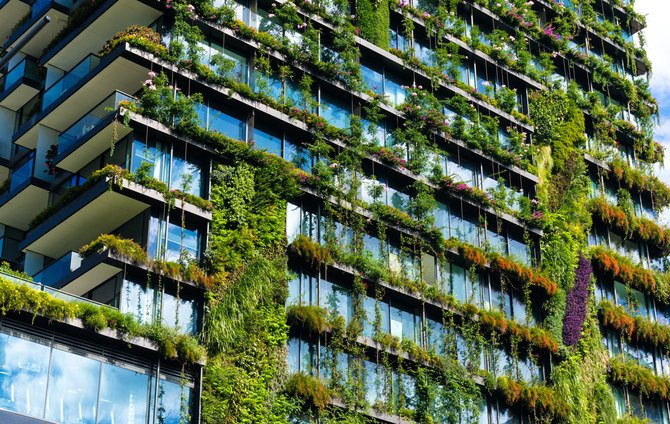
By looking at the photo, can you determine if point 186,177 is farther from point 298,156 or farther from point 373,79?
point 373,79

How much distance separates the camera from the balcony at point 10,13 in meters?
57.7

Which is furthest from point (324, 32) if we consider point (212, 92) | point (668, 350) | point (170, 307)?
point (668, 350)

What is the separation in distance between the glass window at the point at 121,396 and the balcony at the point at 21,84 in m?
17.0

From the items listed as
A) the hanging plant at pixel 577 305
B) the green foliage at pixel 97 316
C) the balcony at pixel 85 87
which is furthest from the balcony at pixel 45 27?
the hanging plant at pixel 577 305

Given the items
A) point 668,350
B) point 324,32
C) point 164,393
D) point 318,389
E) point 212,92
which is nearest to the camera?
point 164,393

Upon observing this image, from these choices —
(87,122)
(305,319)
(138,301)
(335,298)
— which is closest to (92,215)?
(87,122)

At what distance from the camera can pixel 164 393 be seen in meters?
42.8

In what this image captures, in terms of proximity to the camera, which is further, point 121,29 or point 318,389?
point 121,29

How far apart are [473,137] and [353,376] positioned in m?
14.4

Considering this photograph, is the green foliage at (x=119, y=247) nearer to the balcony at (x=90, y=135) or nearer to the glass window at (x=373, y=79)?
the balcony at (x=90, y=135)

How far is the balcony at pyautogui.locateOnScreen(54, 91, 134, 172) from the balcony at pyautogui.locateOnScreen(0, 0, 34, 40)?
9646 mm

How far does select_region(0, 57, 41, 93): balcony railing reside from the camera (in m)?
54.8

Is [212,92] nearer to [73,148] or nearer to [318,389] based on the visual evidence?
[73,148]

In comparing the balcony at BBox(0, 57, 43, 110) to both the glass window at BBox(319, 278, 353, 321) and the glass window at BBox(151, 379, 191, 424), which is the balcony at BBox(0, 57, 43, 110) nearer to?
the glass window at BBox(319, 278, 353, 321)
